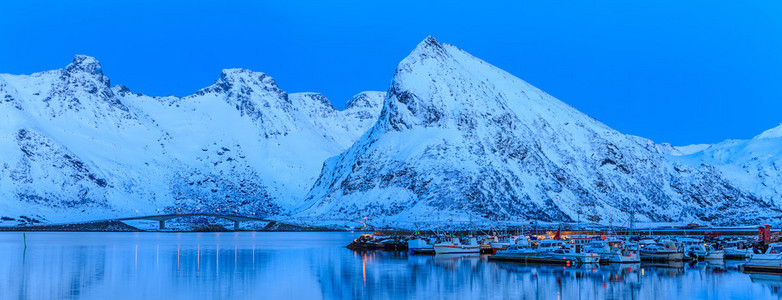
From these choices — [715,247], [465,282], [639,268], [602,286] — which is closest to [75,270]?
[465,282]

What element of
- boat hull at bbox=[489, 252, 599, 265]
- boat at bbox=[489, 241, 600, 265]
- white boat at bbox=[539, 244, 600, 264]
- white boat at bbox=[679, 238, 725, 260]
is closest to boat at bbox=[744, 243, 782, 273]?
white boat at bbox=[539, 244, 600, 264]

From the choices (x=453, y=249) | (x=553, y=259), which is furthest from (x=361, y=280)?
(x=453, y=249)

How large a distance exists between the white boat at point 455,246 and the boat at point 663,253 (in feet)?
91.3

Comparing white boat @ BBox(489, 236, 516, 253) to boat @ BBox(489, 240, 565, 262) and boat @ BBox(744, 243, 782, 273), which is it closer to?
boat @ BBox(489, 240, 565, 262)

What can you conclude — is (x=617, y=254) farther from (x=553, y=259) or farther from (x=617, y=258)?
(x=553, y=259)

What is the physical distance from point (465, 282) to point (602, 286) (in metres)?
11.2

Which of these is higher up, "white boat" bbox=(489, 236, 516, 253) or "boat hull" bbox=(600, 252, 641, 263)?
"white boat" bbox=(489, 236, 516, 253)

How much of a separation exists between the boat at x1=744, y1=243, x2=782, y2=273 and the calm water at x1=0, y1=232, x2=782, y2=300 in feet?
7.74

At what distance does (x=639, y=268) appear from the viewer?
92812 mm

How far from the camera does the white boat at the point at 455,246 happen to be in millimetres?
124250

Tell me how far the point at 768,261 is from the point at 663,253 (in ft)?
65.8

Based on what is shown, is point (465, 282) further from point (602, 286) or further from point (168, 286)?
point (168, 286)

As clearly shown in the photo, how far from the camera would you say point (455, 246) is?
412 feet

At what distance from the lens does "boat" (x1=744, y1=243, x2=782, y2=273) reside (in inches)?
3260
